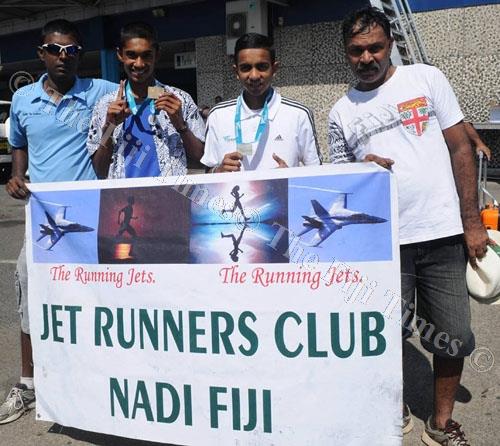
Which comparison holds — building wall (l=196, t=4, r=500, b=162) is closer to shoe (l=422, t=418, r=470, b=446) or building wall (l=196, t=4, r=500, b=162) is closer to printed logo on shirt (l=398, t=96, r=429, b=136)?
printed logo on shirt (l=398, t=96, r=429, b=136)

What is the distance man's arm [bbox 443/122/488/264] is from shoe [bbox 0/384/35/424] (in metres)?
2.40

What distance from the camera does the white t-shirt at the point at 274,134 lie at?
9.07 ft

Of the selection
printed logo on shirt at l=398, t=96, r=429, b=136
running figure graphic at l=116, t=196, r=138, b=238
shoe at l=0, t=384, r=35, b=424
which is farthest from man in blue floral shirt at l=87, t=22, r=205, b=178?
shoe at l=0, t=384, r=35, b=424

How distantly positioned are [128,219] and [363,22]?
1361 millimetres

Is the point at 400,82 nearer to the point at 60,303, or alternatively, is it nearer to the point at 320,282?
the point at 320,282

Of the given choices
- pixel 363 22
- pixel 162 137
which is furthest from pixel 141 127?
pixel 363 22

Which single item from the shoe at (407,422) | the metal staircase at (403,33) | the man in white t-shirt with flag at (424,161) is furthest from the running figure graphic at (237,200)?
the metal staircase at (403,33)

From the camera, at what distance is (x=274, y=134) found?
2.77 metres

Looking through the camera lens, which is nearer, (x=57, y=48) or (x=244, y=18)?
(x=57, y=48)

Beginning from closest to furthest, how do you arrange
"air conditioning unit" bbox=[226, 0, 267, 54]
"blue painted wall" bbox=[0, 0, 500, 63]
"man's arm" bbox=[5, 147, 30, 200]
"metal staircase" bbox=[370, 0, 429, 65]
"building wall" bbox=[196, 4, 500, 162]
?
"man's arm" bbox=[5, 147, 30, 200]
"metal staircase" bbox=[370, 0, 429, 65]
"building wall" bbox=[196, 4, 500, 162]
"blue painted wall" bbox=[0, 0, 500, 63]
"air conditioning unit" bbox=[226, 0, 267, 54]

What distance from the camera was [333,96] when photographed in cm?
1235

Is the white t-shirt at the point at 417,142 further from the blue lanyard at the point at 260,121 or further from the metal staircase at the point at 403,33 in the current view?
the metal staircase at the point at 403,33

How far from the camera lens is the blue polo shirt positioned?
3.07m

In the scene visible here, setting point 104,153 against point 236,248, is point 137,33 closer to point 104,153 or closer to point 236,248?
point 104,153
